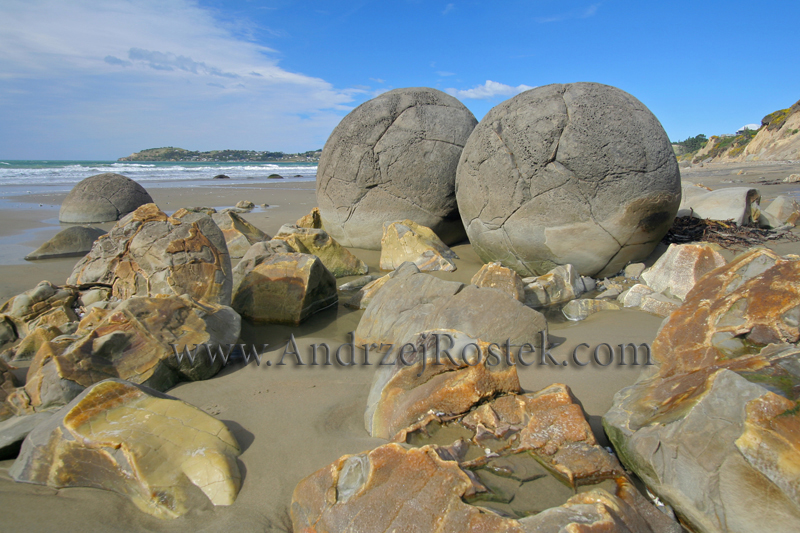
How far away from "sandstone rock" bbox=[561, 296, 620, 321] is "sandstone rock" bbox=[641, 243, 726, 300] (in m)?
0.50

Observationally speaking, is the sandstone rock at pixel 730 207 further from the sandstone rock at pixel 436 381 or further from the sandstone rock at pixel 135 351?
the sandstone rock at pixel 135 351

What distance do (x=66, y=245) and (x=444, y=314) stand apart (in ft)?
20.3

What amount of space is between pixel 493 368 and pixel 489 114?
3866 mm

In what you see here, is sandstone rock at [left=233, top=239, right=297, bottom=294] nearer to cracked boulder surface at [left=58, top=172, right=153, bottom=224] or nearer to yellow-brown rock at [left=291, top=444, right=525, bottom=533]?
yellow-brown rock at [left=291, top=444, right=525, bottom=533]

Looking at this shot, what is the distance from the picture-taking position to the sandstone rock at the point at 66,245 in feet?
22.1

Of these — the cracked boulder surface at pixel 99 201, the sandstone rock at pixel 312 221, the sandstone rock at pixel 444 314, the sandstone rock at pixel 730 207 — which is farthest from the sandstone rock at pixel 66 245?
the sandstone rock at pixel 730 207

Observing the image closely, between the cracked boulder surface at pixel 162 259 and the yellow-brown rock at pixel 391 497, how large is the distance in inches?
94.5

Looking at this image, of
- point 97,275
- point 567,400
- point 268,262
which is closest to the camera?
point 567,400

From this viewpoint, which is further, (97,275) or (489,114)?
(489,114)

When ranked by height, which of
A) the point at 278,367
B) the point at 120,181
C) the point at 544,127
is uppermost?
the point at 544,127

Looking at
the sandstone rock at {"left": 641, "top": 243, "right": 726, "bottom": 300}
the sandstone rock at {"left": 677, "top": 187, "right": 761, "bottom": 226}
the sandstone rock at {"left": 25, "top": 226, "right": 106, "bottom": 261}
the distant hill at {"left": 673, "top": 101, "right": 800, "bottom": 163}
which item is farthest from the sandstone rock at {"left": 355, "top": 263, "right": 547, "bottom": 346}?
the distant hill at {"left": 673, "top": 101, "right": 800, "bottom": 163}

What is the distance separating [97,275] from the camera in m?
4.17

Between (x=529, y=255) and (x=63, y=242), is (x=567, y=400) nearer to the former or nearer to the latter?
(x=529, y=255)

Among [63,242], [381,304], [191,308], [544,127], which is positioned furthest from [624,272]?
[63,242]
